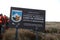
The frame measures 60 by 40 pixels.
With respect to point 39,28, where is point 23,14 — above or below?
above

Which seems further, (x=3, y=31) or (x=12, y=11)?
(x=3, y=31)

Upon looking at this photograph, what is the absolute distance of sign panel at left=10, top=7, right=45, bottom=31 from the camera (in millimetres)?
10547

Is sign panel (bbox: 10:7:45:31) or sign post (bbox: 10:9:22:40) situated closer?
sign post (bbox: 10:9:22:40)

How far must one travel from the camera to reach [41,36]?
13234mm

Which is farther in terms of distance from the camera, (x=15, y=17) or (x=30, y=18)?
(x=30, y=18)

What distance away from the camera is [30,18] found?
36.1 ft

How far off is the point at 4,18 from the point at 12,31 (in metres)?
0.90

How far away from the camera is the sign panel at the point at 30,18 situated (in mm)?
10547

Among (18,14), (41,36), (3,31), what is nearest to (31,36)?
(41,36)

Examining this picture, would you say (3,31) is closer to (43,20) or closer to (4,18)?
(4,18)

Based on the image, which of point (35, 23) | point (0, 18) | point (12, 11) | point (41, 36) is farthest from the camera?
point (41, 36)

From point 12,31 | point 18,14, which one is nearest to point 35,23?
point 18,14

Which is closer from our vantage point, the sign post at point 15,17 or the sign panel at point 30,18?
the sign post at point 15,17

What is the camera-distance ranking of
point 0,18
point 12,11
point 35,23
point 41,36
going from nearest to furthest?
point 12,11, point 35,23, point 0,18, point 41,36
